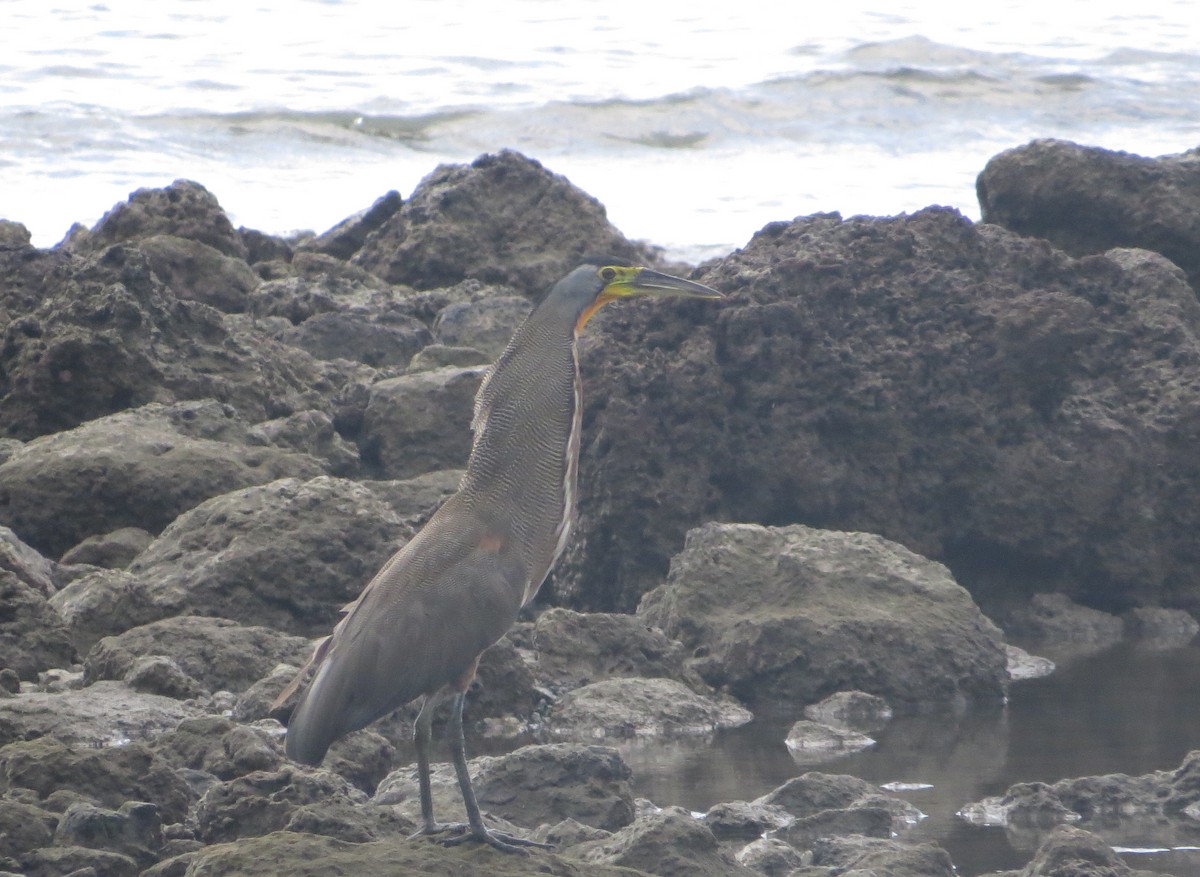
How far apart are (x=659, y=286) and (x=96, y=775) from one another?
244cm

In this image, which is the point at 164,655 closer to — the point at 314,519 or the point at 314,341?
the point at 314,519

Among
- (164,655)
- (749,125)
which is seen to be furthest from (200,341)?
(749,125)

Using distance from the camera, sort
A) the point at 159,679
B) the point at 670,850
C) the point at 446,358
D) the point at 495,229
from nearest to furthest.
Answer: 1. the point at 670,850
2. the point at 159,679
3. the point at 446,358
4. the point at 495,229

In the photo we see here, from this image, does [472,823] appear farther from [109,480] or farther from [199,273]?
[199,273]

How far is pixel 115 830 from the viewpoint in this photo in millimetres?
4570

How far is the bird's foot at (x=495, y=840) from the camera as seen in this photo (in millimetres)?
4613

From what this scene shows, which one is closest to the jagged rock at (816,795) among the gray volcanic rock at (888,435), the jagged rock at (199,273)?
the gray volcanic rock at (888,435)

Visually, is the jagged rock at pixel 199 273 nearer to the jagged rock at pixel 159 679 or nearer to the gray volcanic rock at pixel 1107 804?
the jagged rock at pixel 159 679

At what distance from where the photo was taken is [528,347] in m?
5.75

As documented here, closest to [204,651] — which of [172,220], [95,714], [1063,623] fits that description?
[95,714]

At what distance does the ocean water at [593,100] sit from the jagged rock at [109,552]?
44.0 ft

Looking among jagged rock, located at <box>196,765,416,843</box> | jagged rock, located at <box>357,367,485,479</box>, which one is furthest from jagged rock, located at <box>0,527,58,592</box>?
jagged rock, located at <box>196,765,416,843</box>

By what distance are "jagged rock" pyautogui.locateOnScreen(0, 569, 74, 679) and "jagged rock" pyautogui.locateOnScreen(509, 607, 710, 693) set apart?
1.91 meters

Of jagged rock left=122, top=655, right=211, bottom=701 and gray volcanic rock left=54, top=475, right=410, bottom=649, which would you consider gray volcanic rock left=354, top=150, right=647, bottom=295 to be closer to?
gray volcanic rock left=54, top=475, right=410, bottom=649
